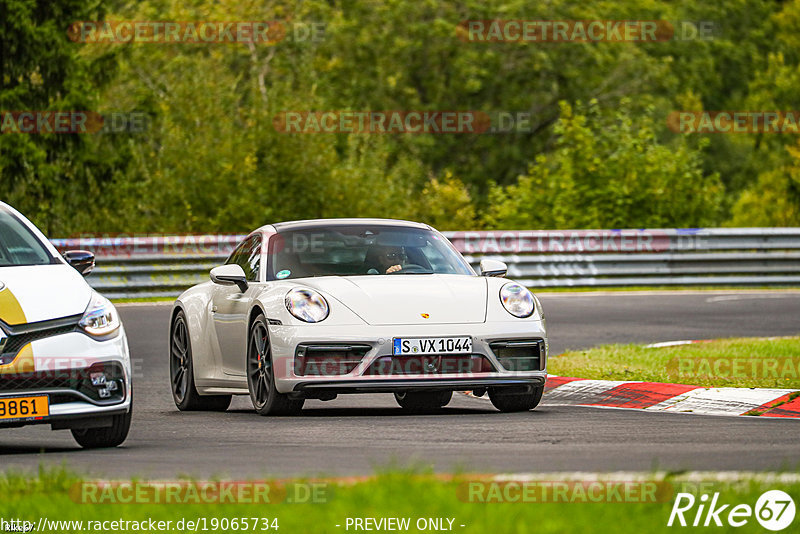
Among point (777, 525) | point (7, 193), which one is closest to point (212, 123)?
point (7, 193)

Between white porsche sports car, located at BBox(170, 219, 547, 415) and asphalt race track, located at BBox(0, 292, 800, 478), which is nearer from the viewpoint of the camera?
asphalt race track, located at BBox(0, 292, 800, 478)

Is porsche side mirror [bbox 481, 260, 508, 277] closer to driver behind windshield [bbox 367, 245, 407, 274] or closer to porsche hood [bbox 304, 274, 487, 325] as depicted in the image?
porsche hood [bbox 304, 274, 487, 325]

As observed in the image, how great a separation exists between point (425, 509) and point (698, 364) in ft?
27.9

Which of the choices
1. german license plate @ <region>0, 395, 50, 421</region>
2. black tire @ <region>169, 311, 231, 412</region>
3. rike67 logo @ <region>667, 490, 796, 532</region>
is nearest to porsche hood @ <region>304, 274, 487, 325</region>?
black tire @ <region>169, 311, 231, 412</region>

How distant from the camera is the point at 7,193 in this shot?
32719mm

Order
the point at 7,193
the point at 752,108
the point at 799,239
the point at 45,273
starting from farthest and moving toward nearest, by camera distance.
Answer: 1. the point at 752,108
2. the point at 7,193
3. the point at 799,239
4. the point at 45,273

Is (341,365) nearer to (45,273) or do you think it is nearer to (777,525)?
(45,273)

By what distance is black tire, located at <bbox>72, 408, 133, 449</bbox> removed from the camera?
31.0 feet

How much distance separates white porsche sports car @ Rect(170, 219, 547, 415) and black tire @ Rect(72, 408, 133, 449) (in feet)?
5.33

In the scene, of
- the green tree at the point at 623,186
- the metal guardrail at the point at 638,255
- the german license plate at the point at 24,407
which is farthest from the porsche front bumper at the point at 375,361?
the green tree at the point at 623,186

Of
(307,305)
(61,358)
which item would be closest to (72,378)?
(61,358)

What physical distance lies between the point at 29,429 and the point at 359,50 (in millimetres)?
45699

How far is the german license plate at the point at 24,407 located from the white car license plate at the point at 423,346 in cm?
263

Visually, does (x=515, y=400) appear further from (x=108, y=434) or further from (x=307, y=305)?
(x=108, y=434)
